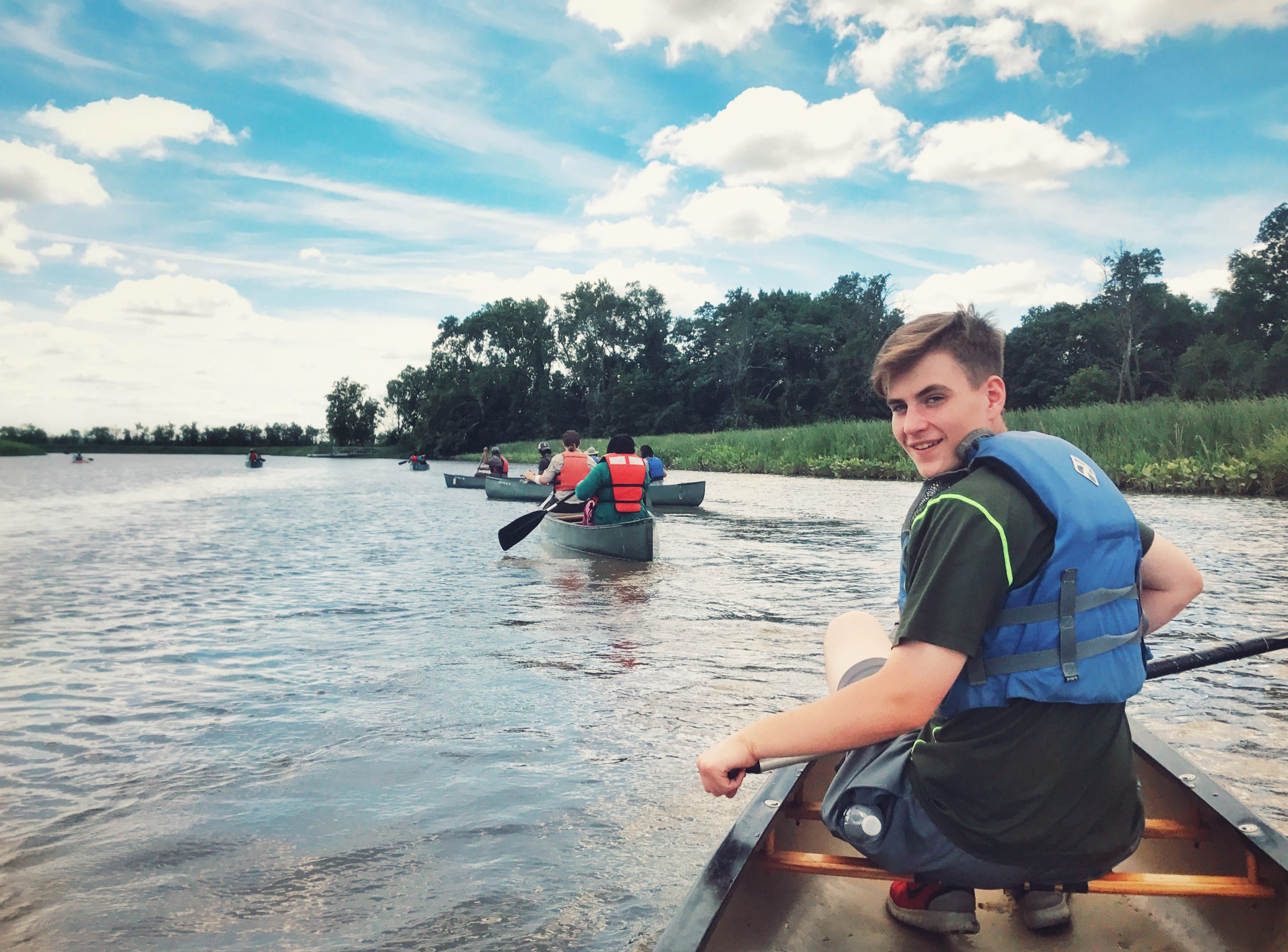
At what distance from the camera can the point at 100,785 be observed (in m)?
3.95

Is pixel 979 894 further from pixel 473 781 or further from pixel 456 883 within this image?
pixel 473 781

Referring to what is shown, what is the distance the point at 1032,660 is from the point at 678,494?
17.2m

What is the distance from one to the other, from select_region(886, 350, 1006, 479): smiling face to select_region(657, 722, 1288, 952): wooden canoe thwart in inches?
36.9

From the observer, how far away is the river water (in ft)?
9.65

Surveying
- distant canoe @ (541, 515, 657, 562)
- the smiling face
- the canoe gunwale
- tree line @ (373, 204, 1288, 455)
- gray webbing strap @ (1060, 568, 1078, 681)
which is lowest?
distant canoe @ (541, 515, 657, 562)

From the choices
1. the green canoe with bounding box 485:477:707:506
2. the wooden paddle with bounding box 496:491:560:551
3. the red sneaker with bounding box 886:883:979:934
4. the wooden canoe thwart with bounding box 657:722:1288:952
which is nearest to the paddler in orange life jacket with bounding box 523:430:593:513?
the wooden paddle with bounding box 496:491:560:551

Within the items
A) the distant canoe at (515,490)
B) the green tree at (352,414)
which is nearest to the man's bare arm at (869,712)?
the distant canoe at (515,490)

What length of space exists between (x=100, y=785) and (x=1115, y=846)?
4043mm

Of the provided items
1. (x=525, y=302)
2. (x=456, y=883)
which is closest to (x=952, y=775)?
(x=456, y=883)

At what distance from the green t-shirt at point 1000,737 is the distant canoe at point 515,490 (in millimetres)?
18208

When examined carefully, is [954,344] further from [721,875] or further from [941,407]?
[721,875]

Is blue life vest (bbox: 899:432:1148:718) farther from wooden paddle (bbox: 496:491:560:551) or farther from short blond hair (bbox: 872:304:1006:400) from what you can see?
wooden paddle (bbox: 496:491:560:551)

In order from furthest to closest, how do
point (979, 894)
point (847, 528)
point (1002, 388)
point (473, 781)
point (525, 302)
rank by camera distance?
point (525, 302), point (847, 528), point (473, 781), point (979, 894), point (1002, 388)

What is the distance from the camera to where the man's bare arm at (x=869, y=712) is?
1.56 m
